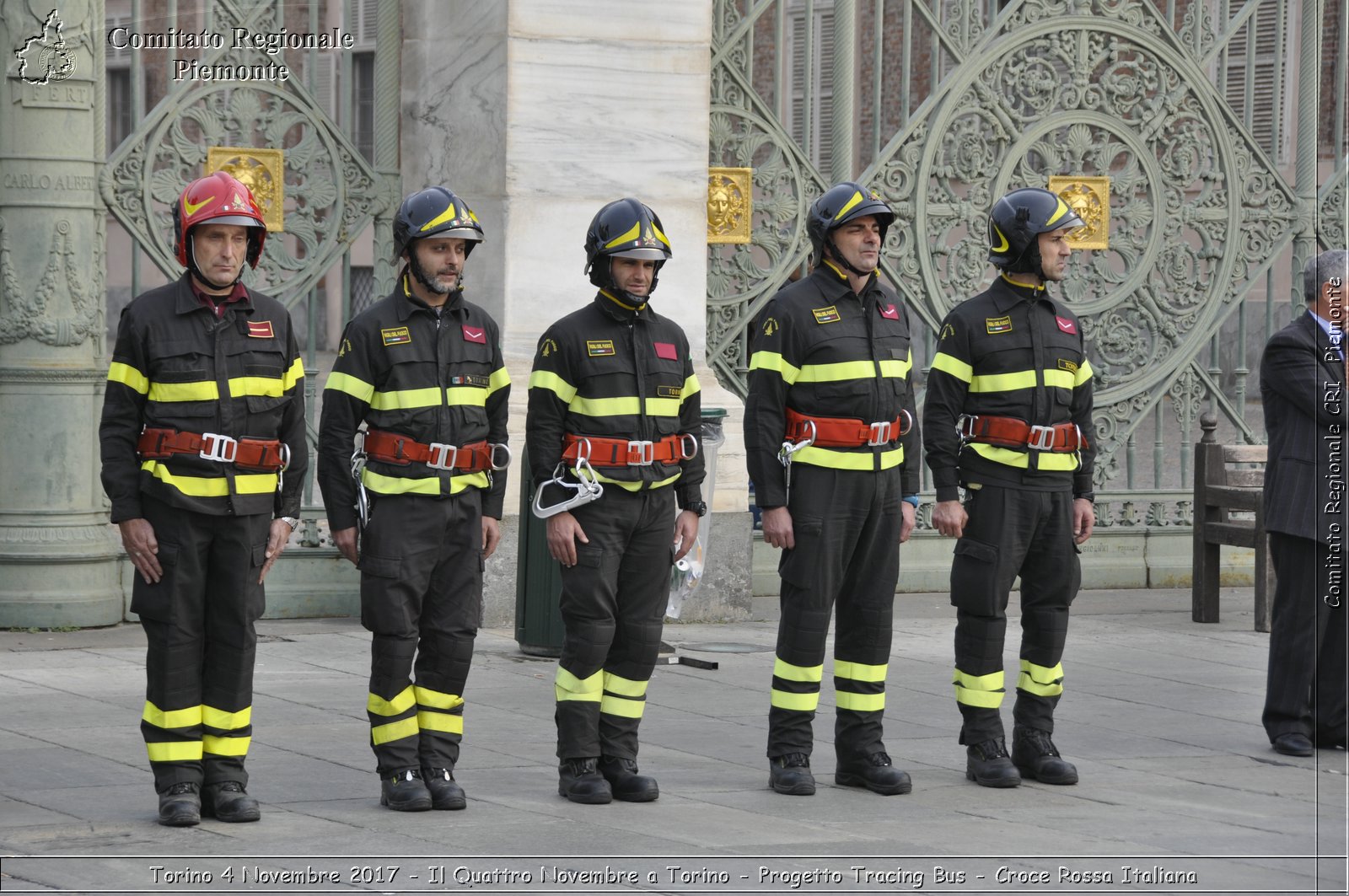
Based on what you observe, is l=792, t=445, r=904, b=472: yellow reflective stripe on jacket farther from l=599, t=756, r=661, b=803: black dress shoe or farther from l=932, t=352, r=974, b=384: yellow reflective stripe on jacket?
l=599, t=756, r=661, b=803: black dress shoe

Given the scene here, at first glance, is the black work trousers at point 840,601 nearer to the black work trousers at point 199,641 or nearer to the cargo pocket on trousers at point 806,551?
the cargo pocket on trousers at point 806,551

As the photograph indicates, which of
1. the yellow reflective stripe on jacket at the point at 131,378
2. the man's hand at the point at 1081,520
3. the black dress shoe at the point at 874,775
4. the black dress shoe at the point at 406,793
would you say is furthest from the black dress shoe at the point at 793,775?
the yellow reflective stripe on jacket at the point at 131,378

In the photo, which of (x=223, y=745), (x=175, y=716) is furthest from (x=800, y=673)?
(x=175, y=716)

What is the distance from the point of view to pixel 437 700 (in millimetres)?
6930

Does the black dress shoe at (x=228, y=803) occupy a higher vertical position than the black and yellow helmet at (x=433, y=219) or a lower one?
lower

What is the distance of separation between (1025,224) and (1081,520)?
3.72 ft

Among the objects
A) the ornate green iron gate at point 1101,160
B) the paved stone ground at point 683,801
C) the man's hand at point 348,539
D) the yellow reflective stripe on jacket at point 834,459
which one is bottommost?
the paved stone ground at point 683,801

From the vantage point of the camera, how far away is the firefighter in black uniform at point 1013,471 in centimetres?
752

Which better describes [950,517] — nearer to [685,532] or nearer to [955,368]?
A: [955,368]

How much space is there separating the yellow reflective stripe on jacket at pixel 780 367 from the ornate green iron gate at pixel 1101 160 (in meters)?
4.37

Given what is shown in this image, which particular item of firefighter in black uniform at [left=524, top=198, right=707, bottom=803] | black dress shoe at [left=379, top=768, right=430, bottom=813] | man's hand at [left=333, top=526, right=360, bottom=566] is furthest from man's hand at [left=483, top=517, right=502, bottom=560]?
black dress shoe at [left=379, top=768, right=430, bottom=813]

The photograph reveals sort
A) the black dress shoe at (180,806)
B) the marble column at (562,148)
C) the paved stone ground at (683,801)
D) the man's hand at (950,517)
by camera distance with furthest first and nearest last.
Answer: the marble column at (562,148), the man's hand at (950,517), the black dress shoe at (180,806), the paved stone ground at (683,801)

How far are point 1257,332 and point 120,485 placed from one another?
2028 centimetres

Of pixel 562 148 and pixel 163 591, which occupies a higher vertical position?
pixel 562 148
